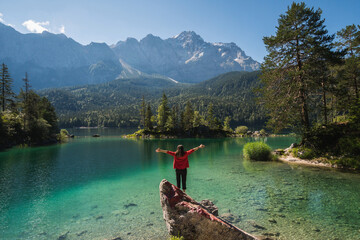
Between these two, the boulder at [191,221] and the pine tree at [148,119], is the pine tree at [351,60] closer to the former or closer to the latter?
the boulder at [191,221]

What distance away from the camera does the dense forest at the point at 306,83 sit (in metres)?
26.3

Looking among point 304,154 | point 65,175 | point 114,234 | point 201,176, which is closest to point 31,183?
point 65,175

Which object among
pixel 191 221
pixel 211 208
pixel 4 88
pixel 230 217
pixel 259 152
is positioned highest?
pixel 4 88

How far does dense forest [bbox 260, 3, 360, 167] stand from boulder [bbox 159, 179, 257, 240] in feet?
81.1

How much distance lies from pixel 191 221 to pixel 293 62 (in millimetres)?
29487

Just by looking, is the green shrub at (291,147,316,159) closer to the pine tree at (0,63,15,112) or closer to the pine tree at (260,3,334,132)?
the pine tree at (260,3,334,132)

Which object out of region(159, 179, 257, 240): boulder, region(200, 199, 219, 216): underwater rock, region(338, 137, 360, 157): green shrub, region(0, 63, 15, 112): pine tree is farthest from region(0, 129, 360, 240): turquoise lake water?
region(0, 63, 15, 112): pine tree

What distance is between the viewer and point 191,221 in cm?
748

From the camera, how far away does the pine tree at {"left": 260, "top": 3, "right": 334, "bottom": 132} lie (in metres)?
27.7

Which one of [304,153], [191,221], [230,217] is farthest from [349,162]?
[191,221]

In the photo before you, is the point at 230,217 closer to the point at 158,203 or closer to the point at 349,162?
the point at 158,203

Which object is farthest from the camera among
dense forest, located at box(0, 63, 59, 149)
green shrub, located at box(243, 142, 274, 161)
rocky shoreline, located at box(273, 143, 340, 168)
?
dense forest, located at box(0, 63, 59, 149)

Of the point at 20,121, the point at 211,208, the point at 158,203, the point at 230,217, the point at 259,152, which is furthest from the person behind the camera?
the point at 20,121

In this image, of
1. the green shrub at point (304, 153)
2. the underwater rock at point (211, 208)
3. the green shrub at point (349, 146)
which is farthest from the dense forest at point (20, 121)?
the green shrub at point (349, 146)
